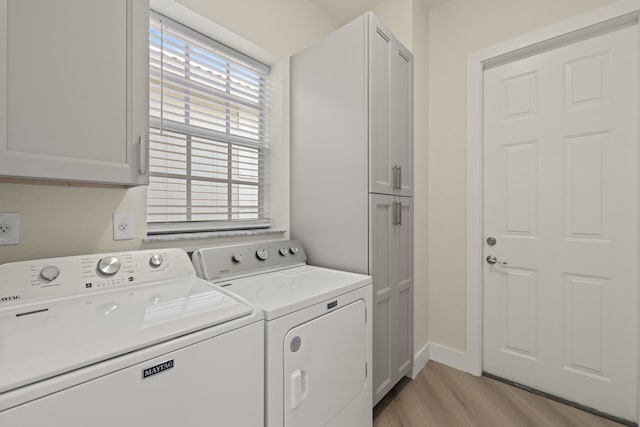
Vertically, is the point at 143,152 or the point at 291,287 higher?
the point at 143,152

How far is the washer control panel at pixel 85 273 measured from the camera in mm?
943

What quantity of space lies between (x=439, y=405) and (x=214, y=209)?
1.92 metres

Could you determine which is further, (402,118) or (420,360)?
(420,360)

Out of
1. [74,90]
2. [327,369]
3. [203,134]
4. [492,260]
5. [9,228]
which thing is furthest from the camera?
[492,260]

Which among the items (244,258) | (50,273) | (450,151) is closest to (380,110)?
(450,151)

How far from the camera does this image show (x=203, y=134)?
5.74ft

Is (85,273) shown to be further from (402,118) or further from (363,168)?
(402,118)

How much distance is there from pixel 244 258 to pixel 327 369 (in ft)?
2.29

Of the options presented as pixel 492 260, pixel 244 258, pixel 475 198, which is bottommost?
pixel 492 260

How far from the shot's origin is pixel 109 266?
112cm

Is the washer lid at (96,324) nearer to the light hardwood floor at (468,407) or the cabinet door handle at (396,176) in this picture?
the cabinet door handle at (396,176)

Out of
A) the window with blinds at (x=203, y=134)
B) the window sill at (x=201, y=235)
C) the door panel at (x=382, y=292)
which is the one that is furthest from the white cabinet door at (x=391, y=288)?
the window with blinds at (x=203, y=134)

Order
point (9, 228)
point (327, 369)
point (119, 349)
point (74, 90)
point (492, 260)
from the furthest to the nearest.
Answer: point (492, 260), point (327, 369), point (9, 228), point (74, 90), point (119, 349)

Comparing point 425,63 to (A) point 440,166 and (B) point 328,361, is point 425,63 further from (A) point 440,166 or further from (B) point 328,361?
(B) point 328,361
